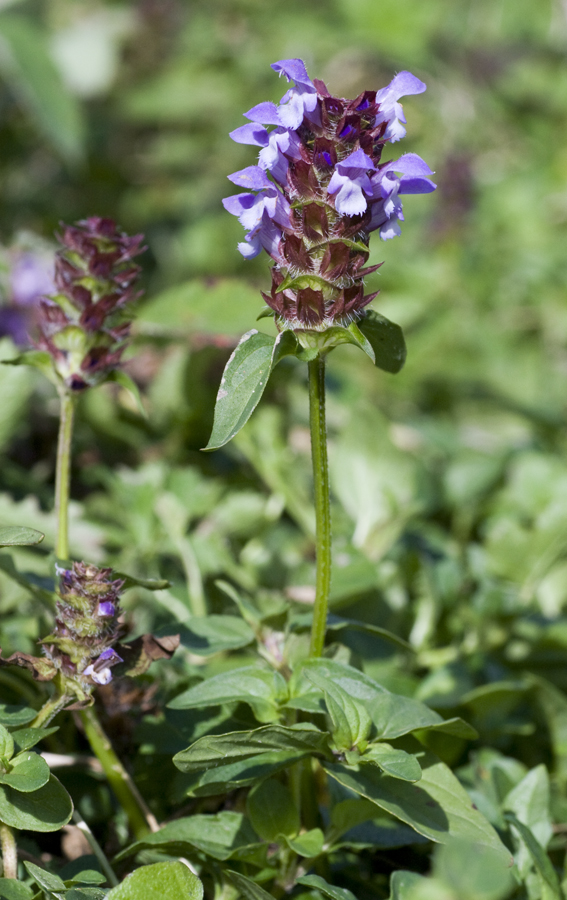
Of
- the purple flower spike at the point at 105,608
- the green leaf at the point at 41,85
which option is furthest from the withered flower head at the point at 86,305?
the green leaf at the point at 41,85

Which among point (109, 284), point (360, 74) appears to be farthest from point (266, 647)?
point (360, 74)

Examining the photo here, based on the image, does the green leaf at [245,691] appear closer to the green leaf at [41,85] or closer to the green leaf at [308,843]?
the green leaf at [308,843]

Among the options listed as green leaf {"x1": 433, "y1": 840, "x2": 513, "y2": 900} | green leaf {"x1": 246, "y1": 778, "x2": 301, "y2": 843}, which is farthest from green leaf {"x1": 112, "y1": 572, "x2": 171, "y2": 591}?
green leaf {"x1": 433, "y1": 840, "x2": 513, "y2": 900}

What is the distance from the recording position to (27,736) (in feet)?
3.17

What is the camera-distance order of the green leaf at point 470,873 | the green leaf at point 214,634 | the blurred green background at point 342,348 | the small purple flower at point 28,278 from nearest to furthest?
the green leaf at point 470,873 → the green leaf at point 214,634 → the blurred green background at point 342,348 → the small purple flower at point 28,278

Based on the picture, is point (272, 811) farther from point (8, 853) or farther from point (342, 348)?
point (342, 348)

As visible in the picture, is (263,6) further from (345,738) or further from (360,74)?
(345,738)

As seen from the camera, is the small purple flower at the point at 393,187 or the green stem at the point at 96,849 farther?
the green stem at the point at 96,849

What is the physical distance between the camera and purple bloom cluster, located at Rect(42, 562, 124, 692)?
0.98 m

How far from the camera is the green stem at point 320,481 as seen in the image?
1.00m

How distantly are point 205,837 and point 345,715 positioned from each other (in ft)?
0.86

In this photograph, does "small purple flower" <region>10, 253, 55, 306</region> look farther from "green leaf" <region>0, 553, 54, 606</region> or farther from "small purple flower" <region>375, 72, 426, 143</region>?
"small purple flower" <region>375, 72, 426, 143</region>

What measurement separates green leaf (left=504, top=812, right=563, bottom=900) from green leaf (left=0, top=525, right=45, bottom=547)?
2.32 ft

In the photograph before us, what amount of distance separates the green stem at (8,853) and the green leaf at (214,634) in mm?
299
